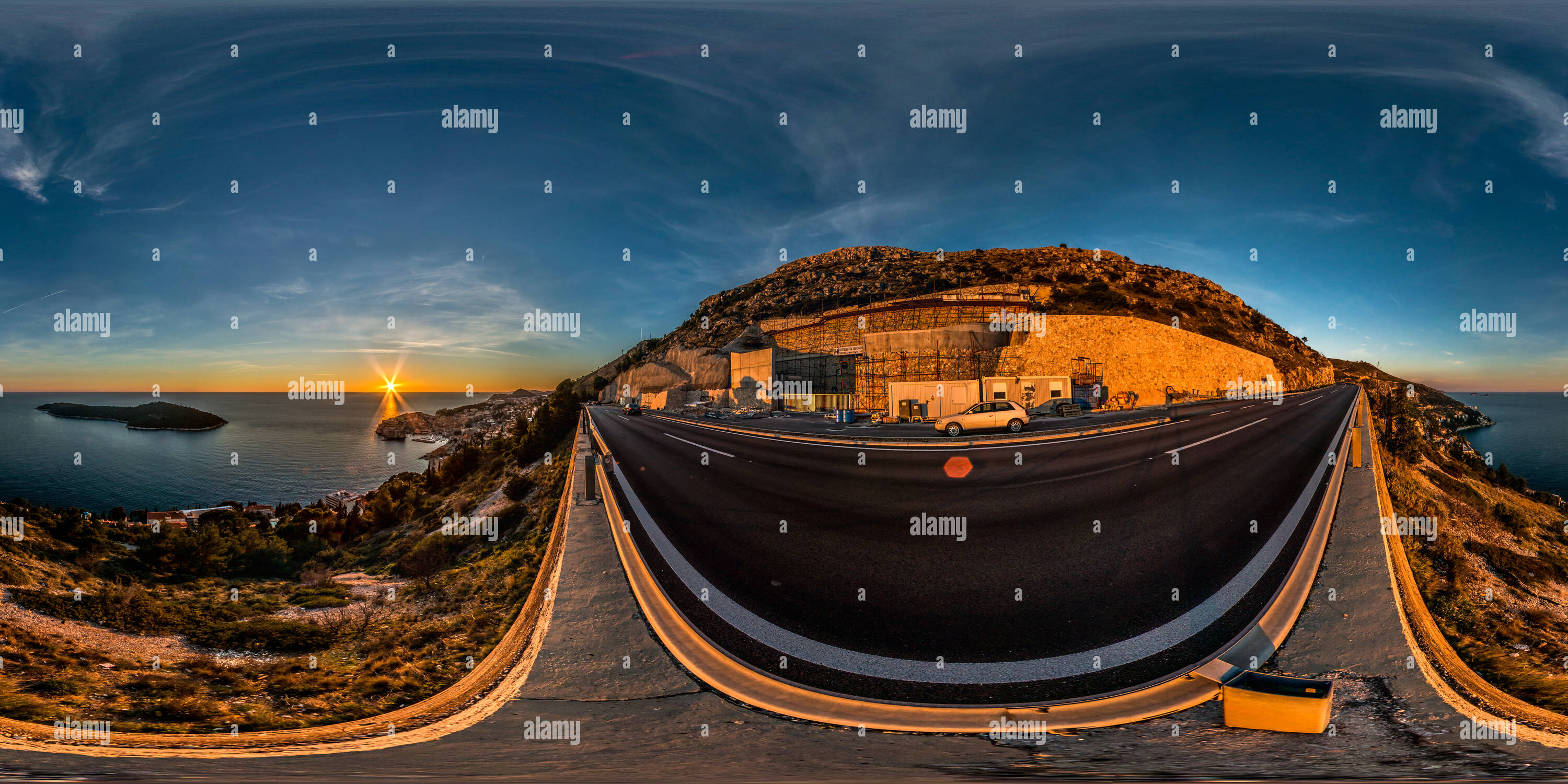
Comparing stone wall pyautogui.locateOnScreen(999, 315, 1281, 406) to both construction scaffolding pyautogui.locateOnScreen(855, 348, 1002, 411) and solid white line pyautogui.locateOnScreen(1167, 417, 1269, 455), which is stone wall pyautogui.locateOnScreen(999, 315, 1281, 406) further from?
solid white line pyautogui.locateOnScreen(1167, 417, 1269, 455)

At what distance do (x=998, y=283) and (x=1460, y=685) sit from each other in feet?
244

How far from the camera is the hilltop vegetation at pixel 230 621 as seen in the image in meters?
4.36

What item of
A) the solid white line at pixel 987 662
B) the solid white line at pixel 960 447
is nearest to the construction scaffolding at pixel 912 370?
the solid white line at pixel 960 447

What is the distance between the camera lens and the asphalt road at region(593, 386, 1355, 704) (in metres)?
3.93

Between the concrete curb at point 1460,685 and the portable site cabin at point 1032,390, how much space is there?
83.0ft

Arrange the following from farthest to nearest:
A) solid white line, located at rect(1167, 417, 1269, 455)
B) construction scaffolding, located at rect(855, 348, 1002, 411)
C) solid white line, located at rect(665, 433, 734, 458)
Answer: construction scaffolding, located at rect(855, 348, 1002, 411), solid white line, located at rect(665, 433, 734, 458), solid white line, located at rect(1167, 417, 1269, 455)

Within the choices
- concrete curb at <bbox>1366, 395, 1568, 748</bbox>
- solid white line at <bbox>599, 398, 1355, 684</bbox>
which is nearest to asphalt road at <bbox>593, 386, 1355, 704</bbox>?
solid white line at <bbox>599, 398, 1355, 684</bbox>

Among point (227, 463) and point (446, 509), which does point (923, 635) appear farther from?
point (227, 463)

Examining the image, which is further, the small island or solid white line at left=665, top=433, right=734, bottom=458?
the small island

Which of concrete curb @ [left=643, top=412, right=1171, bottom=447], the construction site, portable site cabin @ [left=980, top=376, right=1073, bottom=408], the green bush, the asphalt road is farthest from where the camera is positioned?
portable site cabin @ [left=980, top=376, right=1073, bottom=408]

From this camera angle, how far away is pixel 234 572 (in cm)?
1015

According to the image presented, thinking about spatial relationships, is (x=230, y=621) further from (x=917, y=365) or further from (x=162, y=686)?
(x=917, y=365)

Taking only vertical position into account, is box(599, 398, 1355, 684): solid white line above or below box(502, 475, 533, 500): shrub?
above

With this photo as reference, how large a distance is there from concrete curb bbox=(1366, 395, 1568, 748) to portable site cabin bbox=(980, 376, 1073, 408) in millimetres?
25293
